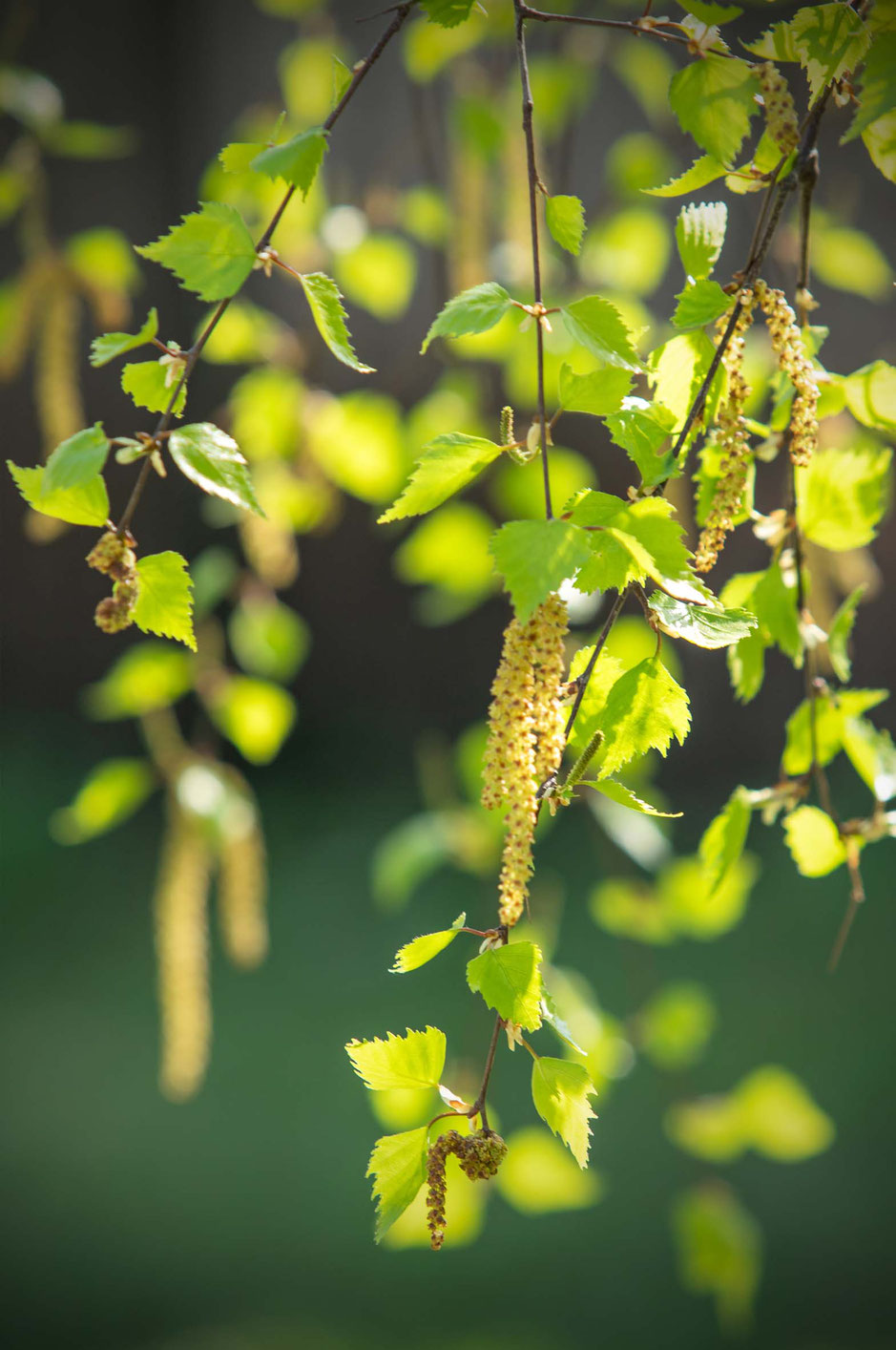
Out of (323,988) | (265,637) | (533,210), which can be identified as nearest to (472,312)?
(533,210)

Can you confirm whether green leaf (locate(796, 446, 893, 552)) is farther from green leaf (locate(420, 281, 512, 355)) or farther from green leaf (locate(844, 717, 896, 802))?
green leaf (locate(420, 281, 512, 355))

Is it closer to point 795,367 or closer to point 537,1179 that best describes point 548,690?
point 795,367

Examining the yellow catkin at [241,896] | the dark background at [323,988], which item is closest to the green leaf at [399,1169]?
the yellow catkin at [241,896]

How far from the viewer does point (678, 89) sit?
0.35 meters

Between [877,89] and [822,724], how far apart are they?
0.28m

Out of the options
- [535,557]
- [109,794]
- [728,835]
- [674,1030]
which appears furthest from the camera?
[674,1030]

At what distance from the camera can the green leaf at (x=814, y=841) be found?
498mm

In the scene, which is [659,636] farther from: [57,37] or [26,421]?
[57,37]

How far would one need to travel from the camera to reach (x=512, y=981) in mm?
307

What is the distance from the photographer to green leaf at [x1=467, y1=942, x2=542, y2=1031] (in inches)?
11.9

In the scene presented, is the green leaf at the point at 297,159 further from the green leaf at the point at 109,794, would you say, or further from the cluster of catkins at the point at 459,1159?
the green leaf at the point at 109,794

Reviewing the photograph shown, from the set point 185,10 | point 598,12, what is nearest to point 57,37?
point 185,10

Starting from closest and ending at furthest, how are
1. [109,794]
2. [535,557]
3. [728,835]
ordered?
[535,557] < [728,835] < [109,794]

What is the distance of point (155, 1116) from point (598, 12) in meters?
1.78
